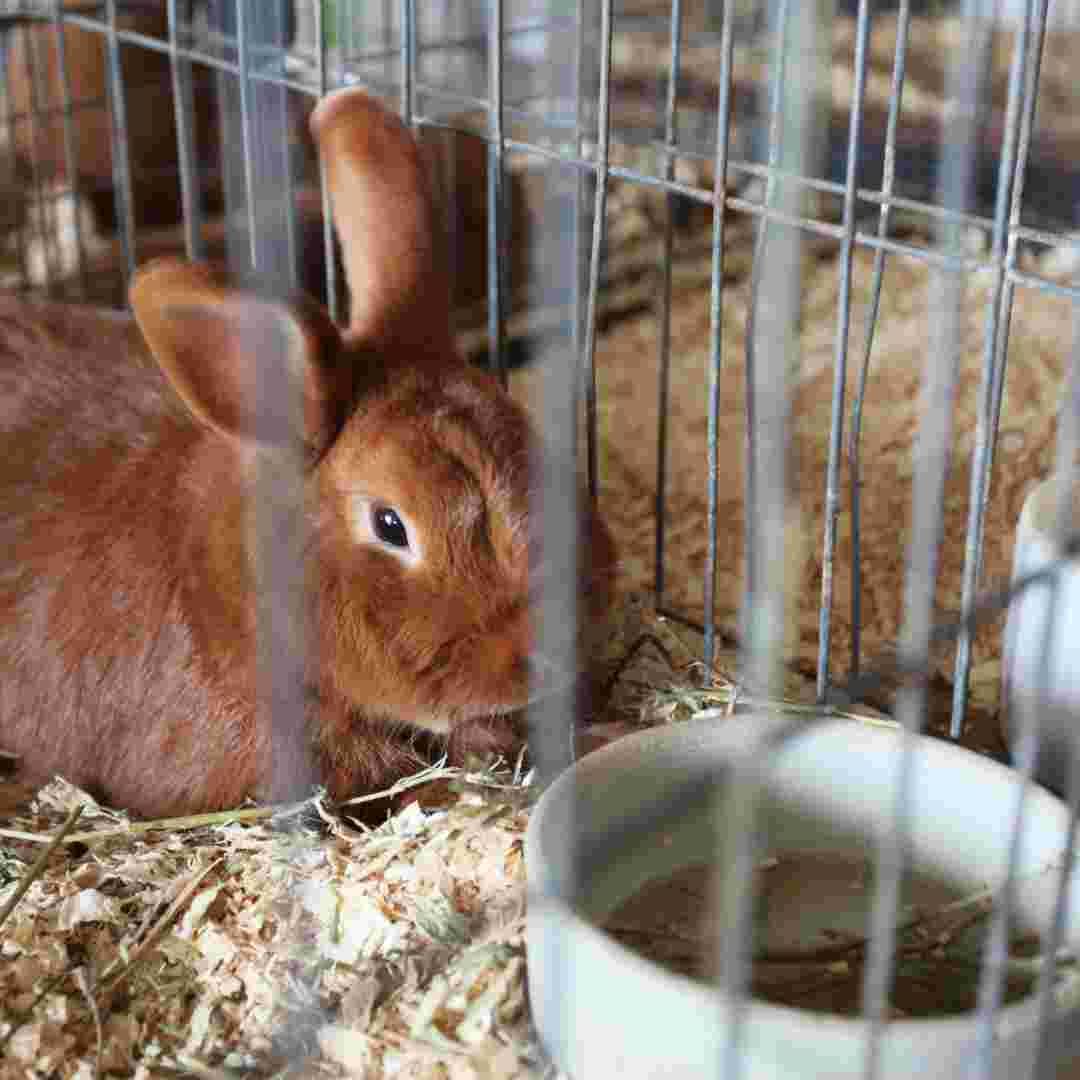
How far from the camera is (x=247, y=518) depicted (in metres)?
2.08

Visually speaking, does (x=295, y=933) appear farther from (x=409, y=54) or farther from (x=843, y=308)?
(x=409, y=54)

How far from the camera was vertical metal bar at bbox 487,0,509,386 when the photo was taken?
88.8 inches

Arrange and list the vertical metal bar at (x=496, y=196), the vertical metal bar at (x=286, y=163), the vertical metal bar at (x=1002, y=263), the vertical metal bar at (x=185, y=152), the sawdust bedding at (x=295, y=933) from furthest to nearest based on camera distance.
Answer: the vertical metal bar at (x=185, y=152) → the vertical metal bar at (x=286, y=163) → the vertical metal bar at (x=496, y=196) → the vertical metal bar at (x=1002, y=263) → the sawdust bedding at (x=295, y=933)

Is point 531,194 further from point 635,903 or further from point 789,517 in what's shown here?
point 635,903

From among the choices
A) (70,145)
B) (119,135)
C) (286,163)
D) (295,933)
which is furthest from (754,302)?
(70,145)

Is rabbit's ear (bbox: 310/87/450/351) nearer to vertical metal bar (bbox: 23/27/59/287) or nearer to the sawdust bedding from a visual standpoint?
the sawdust bedding

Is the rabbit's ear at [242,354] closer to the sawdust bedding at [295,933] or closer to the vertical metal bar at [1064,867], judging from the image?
the sawdust bedding at [295,933]

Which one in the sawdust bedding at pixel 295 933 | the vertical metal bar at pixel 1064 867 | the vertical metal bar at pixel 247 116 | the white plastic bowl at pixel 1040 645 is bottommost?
the sawdust bedding at pixel 295 933

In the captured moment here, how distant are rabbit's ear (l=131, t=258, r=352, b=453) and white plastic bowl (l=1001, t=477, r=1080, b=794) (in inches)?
36.0

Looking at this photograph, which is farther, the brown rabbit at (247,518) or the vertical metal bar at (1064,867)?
the brown rabbit at (247,518)

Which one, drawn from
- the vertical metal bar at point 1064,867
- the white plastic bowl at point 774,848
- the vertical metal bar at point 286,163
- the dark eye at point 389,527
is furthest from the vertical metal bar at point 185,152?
the vertical metal bar at point 1064,867

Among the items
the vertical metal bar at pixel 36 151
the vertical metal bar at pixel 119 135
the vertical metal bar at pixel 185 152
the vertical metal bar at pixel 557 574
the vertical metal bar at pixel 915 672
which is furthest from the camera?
the vertical metal bar at pixel 36 151

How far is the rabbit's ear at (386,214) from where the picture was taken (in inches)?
87.1

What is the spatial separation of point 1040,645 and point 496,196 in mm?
1020
